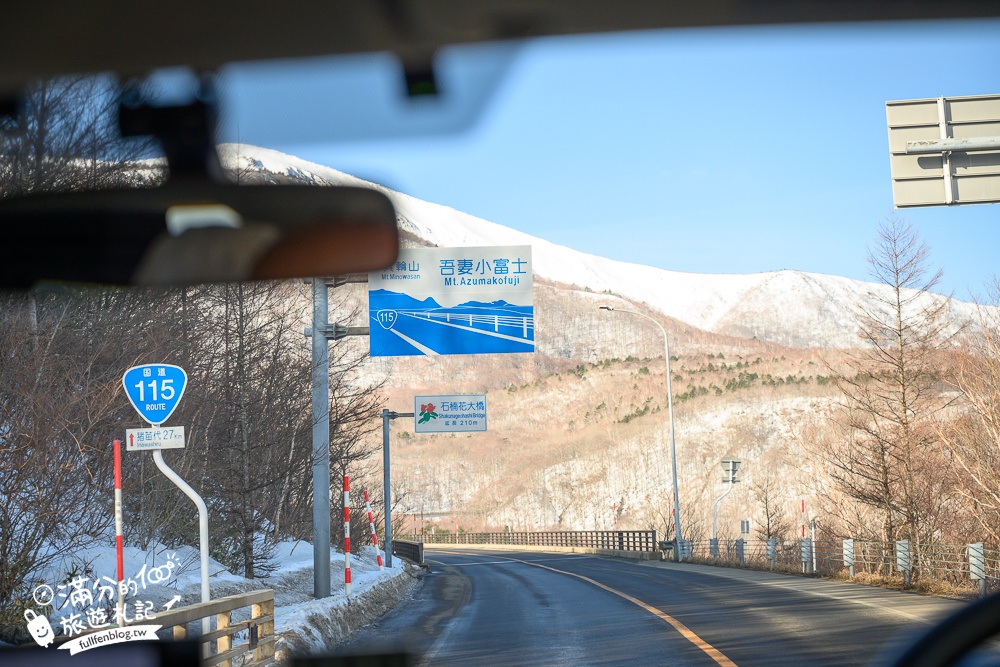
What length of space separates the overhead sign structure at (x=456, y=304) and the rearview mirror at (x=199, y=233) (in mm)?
15514

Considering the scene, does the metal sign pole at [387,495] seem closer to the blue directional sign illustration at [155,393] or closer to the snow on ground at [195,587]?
the snow on ground at [195,587]

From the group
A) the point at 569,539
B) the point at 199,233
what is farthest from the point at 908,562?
the point at 569,539

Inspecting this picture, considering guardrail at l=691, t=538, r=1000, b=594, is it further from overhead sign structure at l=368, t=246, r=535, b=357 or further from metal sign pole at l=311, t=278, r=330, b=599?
metal sign pole at l=311, t=278, r=330, b=599

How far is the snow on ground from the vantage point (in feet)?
35.6

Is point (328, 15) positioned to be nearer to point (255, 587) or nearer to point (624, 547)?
point (255, 587)

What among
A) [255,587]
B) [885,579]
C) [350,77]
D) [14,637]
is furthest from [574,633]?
[350,77]

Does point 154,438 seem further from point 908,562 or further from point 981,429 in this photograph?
point 981,429

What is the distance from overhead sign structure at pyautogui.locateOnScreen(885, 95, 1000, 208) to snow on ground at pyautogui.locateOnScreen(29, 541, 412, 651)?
9.79 metres

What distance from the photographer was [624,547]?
4378 cm

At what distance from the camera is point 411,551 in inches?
1529

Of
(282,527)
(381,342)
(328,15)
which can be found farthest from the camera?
(282,527)

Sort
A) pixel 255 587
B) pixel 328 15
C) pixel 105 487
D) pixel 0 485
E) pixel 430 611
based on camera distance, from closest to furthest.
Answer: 1. pixel 328 15
2. pixel 0 485
3. pixel 105 487
4. pixel 255 587
5. pixel 430 611

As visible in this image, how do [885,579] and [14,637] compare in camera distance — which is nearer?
[14,637]

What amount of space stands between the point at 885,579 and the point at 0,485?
16.6 meters
